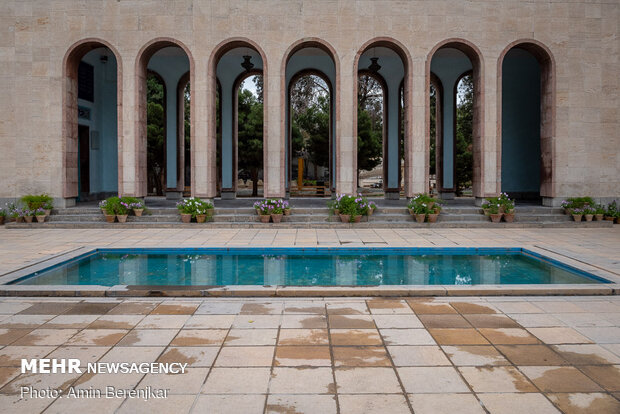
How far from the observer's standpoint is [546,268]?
818 centimetres

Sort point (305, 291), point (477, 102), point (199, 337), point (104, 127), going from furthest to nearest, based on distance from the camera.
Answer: point (104, 127), point (477, 102), point (305, 291), point (199, 337)

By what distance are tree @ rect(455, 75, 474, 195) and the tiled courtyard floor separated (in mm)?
14858

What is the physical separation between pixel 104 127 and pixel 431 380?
1787 centimetres

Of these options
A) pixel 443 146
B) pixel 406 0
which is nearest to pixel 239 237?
pixel 406 0

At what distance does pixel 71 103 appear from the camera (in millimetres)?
14625

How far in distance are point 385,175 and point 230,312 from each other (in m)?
14.9

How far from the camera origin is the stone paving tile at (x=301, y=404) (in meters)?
3.13

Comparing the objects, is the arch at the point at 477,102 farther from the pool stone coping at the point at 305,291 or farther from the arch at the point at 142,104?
the pool stone coping at the point at 305,291

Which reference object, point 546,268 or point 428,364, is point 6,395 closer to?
point 428,364

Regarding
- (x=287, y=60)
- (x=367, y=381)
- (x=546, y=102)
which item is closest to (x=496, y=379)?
(x=367, y=381)

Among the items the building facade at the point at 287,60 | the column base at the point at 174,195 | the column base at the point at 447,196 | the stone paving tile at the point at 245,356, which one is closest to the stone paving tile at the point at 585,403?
the stone paving tile at the point at 245,356

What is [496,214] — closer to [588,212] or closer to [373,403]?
[588,212]

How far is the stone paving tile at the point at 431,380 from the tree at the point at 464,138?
16303 millimetres

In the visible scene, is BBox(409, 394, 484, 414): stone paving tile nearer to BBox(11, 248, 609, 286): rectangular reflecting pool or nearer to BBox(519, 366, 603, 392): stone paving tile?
BBox(519, 366, 603, 392): stone paving tile
